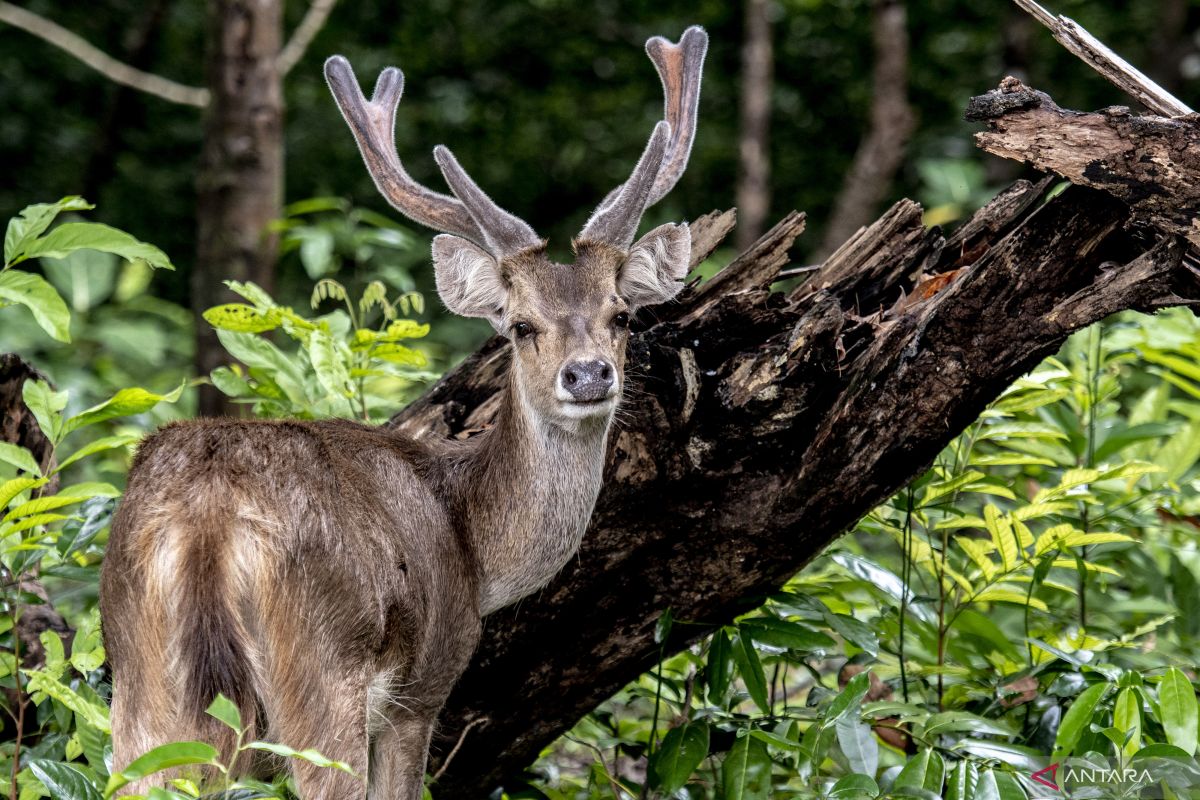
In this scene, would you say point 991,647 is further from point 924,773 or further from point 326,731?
point 326,731

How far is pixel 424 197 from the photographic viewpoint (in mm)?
5352

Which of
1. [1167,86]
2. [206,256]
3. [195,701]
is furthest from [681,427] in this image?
[1167,86]

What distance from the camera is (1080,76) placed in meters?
15.6

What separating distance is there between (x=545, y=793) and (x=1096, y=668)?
2.14m

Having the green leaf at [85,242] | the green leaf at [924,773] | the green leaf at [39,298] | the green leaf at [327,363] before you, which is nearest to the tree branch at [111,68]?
the green leaf at [327,363]

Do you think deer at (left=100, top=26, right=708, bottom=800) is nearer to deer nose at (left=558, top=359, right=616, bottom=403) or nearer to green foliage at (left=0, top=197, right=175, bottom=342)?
deer nose at (left=558, top=359, right=616, bottom=403)

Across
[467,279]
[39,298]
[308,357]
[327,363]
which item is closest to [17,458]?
[39,298]

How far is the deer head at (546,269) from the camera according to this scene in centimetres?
Answer: 501

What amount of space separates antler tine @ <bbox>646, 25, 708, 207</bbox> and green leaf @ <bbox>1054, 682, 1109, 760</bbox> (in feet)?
8.56

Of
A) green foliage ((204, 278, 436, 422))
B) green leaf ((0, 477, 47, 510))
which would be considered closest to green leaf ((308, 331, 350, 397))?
green foliage ((204, 278, 436, 422))

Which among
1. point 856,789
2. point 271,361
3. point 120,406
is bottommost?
point 856,789

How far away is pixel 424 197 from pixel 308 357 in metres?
0.99

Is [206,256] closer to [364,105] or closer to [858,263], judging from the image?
[364,105]

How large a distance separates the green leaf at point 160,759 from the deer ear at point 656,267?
271 centimetres
